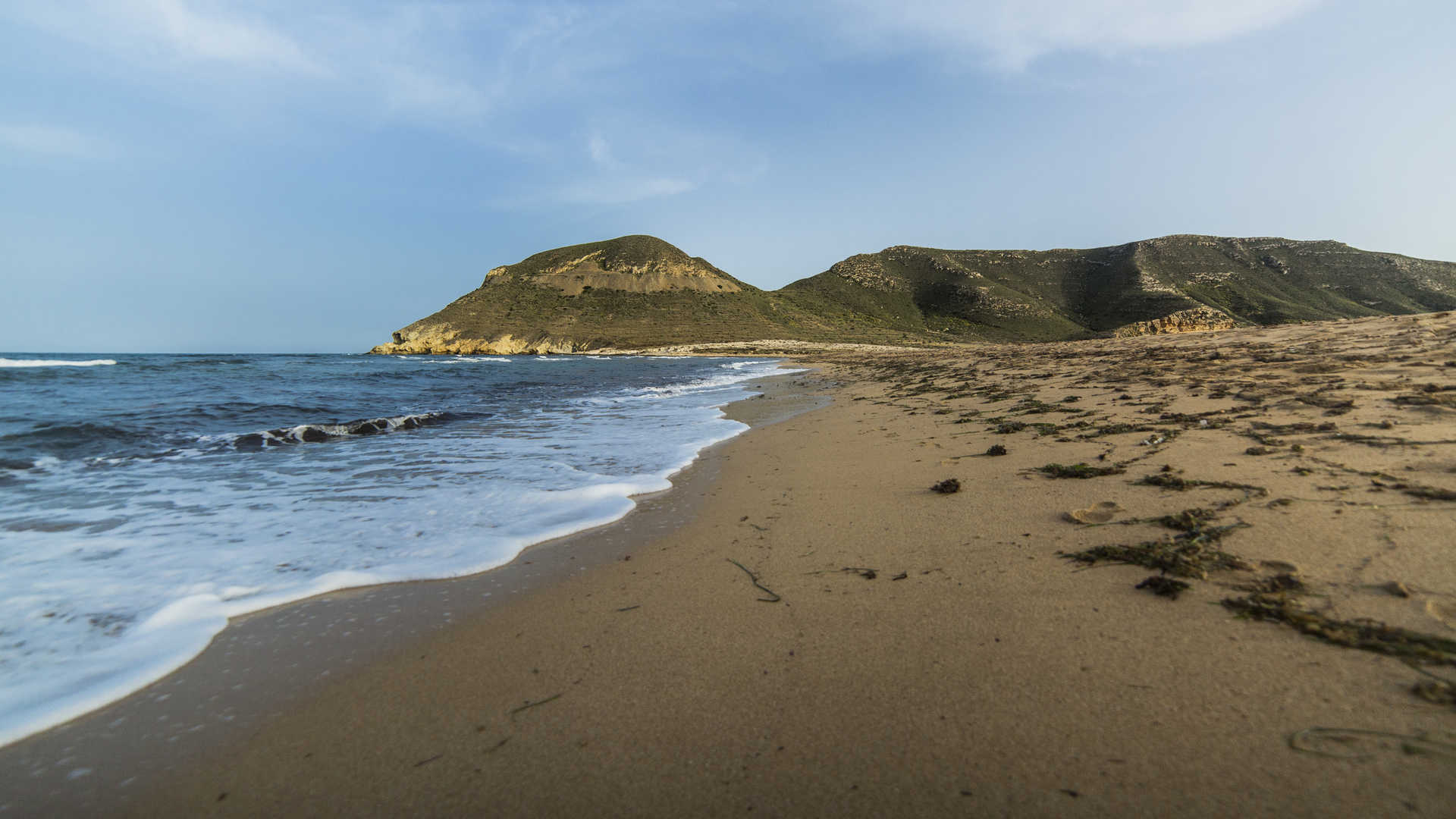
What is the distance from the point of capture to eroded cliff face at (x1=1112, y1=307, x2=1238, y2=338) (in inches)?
832

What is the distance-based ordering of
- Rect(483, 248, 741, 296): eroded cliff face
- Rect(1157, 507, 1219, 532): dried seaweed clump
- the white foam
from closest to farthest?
Rect(1157, 507, 1219, 532): dried seaweed clump
the white foam
Rect(483, 248, 741, 296): eroded cliff face

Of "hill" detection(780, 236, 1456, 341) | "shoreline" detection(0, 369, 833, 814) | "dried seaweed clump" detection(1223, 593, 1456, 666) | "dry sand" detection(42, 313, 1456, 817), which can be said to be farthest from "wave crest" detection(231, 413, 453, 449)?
"hill" detection(780, 236, 1456, 341)

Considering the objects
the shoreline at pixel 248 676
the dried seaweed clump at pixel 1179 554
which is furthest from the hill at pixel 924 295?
the shoreline at pixel 248 676

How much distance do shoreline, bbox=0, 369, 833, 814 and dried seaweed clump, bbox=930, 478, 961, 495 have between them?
1.97 m

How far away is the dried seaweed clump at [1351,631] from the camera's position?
1.50 metres

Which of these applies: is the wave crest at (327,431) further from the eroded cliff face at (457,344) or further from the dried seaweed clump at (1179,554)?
the eroded cliff face at (457,344)

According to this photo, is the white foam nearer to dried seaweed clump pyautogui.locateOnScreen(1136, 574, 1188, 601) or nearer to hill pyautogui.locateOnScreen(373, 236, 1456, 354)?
hill pyautogui.locateOnScreen(373, 236, 1456, 354)

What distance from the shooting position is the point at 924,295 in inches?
2990

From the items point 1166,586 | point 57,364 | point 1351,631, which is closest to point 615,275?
point 57,364

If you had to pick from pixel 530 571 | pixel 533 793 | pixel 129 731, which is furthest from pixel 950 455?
pixel 129 731

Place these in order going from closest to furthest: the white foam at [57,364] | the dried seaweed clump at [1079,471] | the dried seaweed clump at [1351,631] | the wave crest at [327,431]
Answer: the dried seaweed clump at [1351,631] → the dried seaweed clump at [1079,471] → the wave crest at [327,431] → the white foam at [57,364]

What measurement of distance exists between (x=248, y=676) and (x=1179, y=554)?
3.60m

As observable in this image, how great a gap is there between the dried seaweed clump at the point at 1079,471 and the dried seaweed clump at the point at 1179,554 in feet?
3.33

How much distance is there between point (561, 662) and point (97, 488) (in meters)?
5.50
